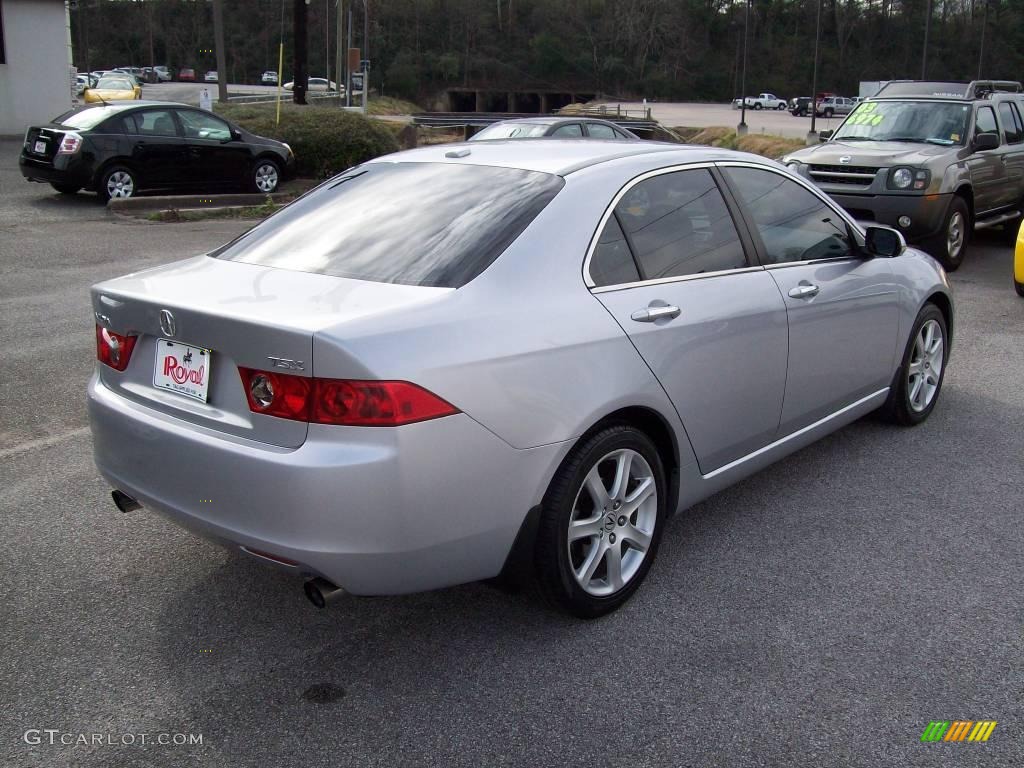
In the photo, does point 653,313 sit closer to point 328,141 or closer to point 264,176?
point 264,176

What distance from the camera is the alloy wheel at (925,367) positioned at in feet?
18.7

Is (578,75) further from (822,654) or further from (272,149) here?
(822,654)

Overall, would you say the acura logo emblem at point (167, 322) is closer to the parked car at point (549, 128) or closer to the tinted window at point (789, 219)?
the tinted window at point (789, 219)

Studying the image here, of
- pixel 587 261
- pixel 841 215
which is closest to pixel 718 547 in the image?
pixel 587 261

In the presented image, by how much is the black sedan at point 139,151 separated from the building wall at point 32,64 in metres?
10.9

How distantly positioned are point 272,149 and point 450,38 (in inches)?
5055

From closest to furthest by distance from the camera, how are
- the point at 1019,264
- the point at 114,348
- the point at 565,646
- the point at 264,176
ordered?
the point at 565,646, the point at 114,348, the point at 1019,264, the point at 264,176

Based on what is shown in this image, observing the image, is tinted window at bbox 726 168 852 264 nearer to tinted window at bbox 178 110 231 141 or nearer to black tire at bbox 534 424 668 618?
black tire at bbox 534 424 668 618

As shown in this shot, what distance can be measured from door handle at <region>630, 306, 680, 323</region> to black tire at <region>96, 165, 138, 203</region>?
13.6 m

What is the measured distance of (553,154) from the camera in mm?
4121

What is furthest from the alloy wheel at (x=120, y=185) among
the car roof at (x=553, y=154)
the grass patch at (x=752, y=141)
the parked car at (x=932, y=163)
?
the car roof at (x=553, y=154)

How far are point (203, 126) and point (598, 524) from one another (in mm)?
14614

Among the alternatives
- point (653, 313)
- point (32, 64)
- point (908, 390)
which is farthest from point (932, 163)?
point (32, 64)

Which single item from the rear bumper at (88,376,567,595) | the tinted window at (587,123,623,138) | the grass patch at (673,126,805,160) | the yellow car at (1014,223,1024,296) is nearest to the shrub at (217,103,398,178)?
the tinted window at (587,123,623,138)
